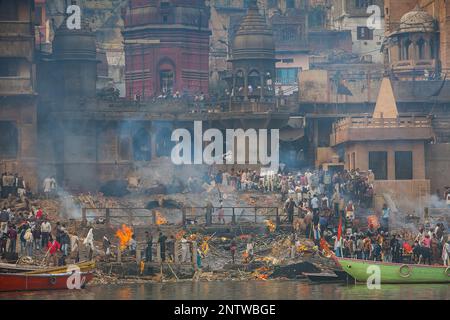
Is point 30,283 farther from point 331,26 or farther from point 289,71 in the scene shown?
point 331,26

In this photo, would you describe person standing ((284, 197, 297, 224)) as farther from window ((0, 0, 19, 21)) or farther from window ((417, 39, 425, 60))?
window ((417, 39, 425, 60))

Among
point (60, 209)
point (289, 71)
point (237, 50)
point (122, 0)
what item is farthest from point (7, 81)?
point (122, 0)

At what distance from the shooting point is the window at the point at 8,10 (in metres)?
71.2

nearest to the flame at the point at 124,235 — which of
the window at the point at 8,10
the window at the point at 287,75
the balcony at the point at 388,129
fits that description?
the balcony at the point at 388,129

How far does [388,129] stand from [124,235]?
602 inches

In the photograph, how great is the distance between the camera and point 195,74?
85.5 m

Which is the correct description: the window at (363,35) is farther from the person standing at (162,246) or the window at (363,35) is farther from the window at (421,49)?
the person standing at (162,246)

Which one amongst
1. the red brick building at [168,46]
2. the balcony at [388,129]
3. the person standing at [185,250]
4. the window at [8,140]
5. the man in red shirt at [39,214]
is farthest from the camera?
the red brick building at [168,46]

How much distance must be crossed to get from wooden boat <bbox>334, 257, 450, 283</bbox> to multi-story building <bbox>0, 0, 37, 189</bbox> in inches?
863

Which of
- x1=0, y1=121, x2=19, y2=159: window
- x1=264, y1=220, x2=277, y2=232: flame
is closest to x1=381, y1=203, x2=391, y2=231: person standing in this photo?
x1=264, y1=220, x2=277, y2=232: flame

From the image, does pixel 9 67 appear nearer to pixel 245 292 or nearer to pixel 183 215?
pixel 183 215

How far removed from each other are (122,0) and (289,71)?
16098 millimetres

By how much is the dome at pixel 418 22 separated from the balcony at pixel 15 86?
26.5 metres

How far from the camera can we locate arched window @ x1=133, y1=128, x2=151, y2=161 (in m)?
76.5
